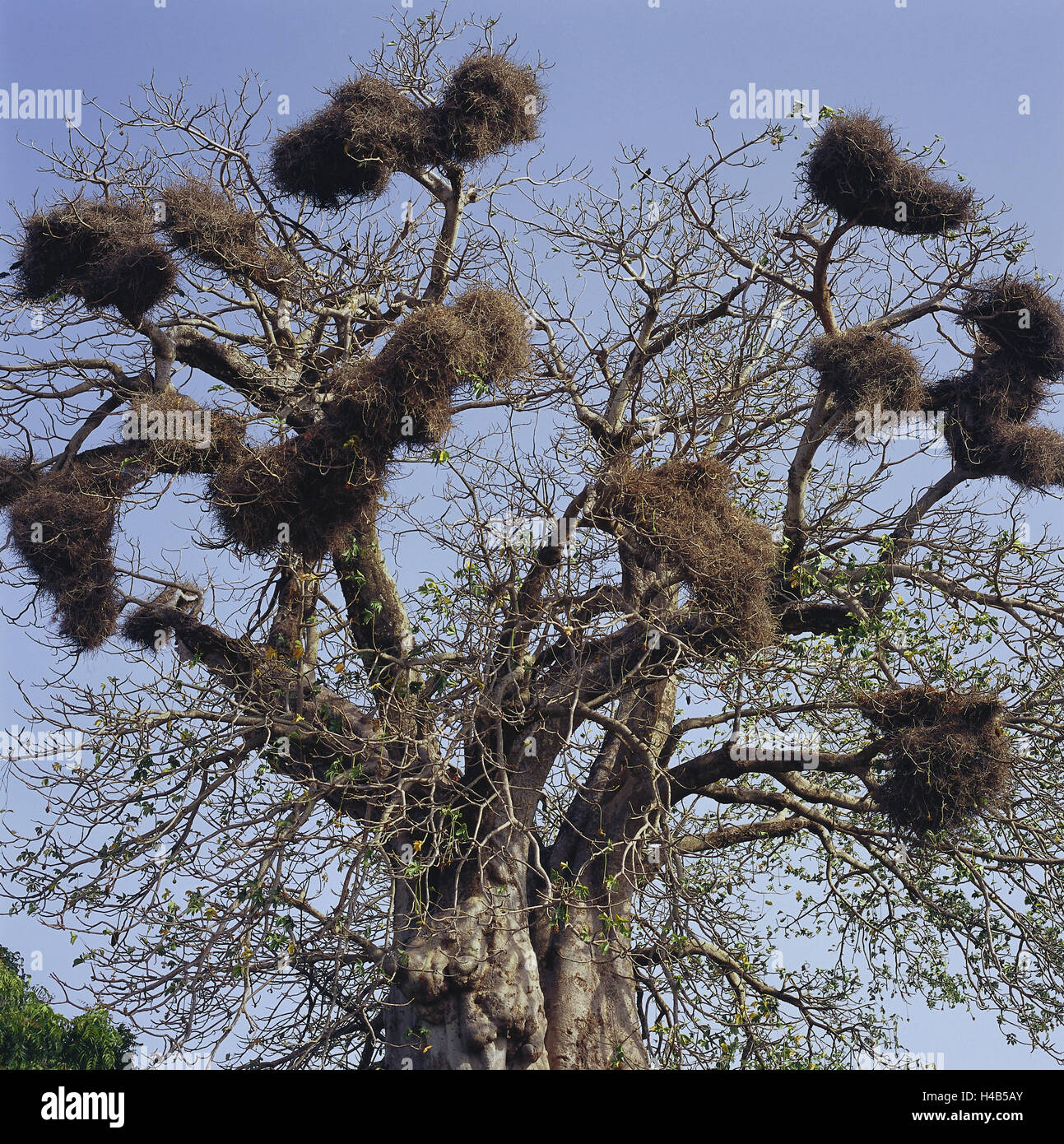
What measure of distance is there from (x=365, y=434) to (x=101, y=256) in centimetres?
241

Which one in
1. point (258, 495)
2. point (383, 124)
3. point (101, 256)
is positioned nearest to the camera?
point (258, 495)

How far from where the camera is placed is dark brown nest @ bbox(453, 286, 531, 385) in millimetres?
7977

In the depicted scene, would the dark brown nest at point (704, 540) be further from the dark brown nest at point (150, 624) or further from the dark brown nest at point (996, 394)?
the dark brown nest at point (150, 624)

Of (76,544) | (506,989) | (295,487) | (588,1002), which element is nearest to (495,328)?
(295,487)

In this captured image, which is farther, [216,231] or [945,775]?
[216,231]

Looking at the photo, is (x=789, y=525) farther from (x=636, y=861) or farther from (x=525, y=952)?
(x=525, y=952)

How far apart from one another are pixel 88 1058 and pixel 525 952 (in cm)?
688

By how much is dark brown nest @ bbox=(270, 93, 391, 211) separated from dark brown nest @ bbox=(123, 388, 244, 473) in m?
2.38

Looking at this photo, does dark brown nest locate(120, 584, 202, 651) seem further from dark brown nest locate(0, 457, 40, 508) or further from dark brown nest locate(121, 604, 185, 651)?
dark brown nest locate(0, 457, 40, 508)

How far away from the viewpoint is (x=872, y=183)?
26.5 feet

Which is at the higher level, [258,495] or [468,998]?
[258,495]

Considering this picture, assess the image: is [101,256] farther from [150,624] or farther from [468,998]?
[468,998]
